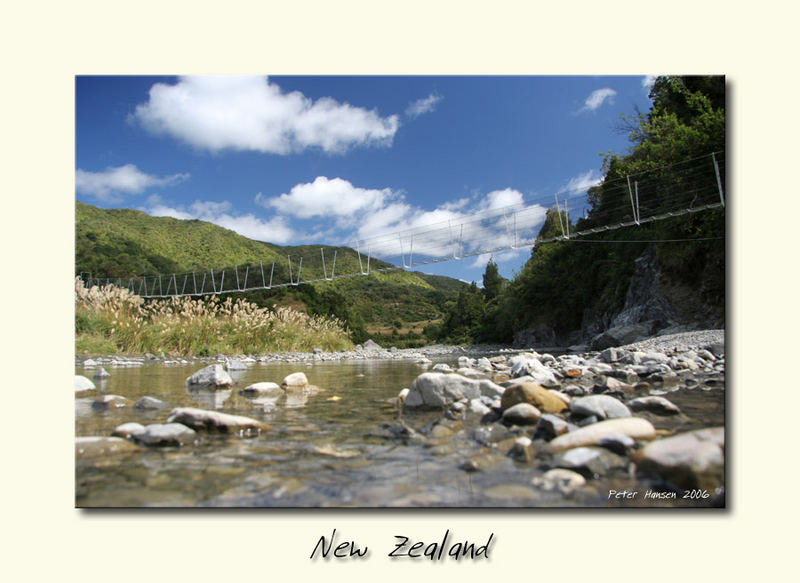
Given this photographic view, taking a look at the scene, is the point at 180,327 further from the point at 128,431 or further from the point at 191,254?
the point at 128,431

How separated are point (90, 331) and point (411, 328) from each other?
37356mm

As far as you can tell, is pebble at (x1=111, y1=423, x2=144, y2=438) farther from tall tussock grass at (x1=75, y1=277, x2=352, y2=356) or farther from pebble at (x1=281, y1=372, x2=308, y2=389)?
tall tussock grass at (x1=75, y1=277, x2=352, y2=356)

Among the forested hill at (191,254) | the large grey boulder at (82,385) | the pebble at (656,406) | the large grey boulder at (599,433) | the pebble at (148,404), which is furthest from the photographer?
the forested hill at (191,254)

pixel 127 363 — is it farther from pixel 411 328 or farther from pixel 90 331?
pixel 411 328

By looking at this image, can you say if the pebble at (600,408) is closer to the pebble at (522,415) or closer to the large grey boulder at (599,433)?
the pebble at (522,415)

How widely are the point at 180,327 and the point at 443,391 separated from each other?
874 cm

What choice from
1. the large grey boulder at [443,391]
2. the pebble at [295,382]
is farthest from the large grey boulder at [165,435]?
the pebble at [295,382]

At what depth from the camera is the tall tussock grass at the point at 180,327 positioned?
832cm

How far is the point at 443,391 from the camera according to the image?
338cm

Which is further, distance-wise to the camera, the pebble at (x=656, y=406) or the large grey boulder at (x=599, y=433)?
the pebble at (x=656, y=406)

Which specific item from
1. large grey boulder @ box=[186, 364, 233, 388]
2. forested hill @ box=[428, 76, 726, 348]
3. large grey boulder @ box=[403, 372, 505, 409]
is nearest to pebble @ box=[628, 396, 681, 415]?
large grey boulder @ box=[403, 372, 505, 409]

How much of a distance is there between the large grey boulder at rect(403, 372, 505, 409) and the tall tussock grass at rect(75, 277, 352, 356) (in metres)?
5.54

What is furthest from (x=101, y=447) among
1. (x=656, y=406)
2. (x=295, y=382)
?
(x=656, y=406)

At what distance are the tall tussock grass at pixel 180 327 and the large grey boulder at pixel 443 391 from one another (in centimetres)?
554
